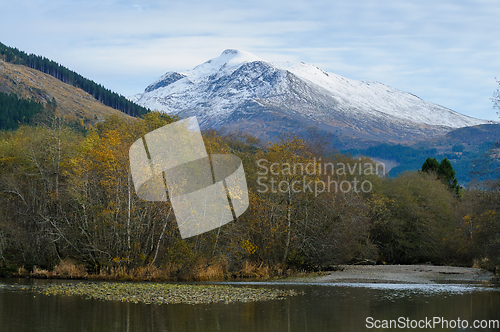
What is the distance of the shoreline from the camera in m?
42.5

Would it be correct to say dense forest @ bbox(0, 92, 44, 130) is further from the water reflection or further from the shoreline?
the water reflection

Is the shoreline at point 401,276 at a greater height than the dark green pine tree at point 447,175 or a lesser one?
lesser

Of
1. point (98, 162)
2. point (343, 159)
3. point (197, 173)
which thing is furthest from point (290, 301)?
point (343, 159)

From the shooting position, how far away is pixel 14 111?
13738 centimetres

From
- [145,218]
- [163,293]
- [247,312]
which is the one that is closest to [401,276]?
[145,218]

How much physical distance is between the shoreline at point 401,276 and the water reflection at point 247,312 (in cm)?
984

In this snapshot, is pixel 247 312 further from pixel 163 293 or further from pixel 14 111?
pixel 14 111

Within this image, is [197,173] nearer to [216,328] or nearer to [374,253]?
[216,328]

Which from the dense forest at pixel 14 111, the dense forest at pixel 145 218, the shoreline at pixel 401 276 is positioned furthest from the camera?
the dense forest at pixel 14 111

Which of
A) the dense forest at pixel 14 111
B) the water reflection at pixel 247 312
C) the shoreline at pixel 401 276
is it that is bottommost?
the shoreline at pixel 401 276

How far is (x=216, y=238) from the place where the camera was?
41625 millimetres

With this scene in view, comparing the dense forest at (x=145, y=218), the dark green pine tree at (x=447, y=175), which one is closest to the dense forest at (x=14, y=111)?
the dense forest at (x=145, y=218)

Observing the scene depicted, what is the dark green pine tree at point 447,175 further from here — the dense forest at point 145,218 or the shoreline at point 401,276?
the shoreline at point 401,276

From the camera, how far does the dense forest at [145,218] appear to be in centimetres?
3991
